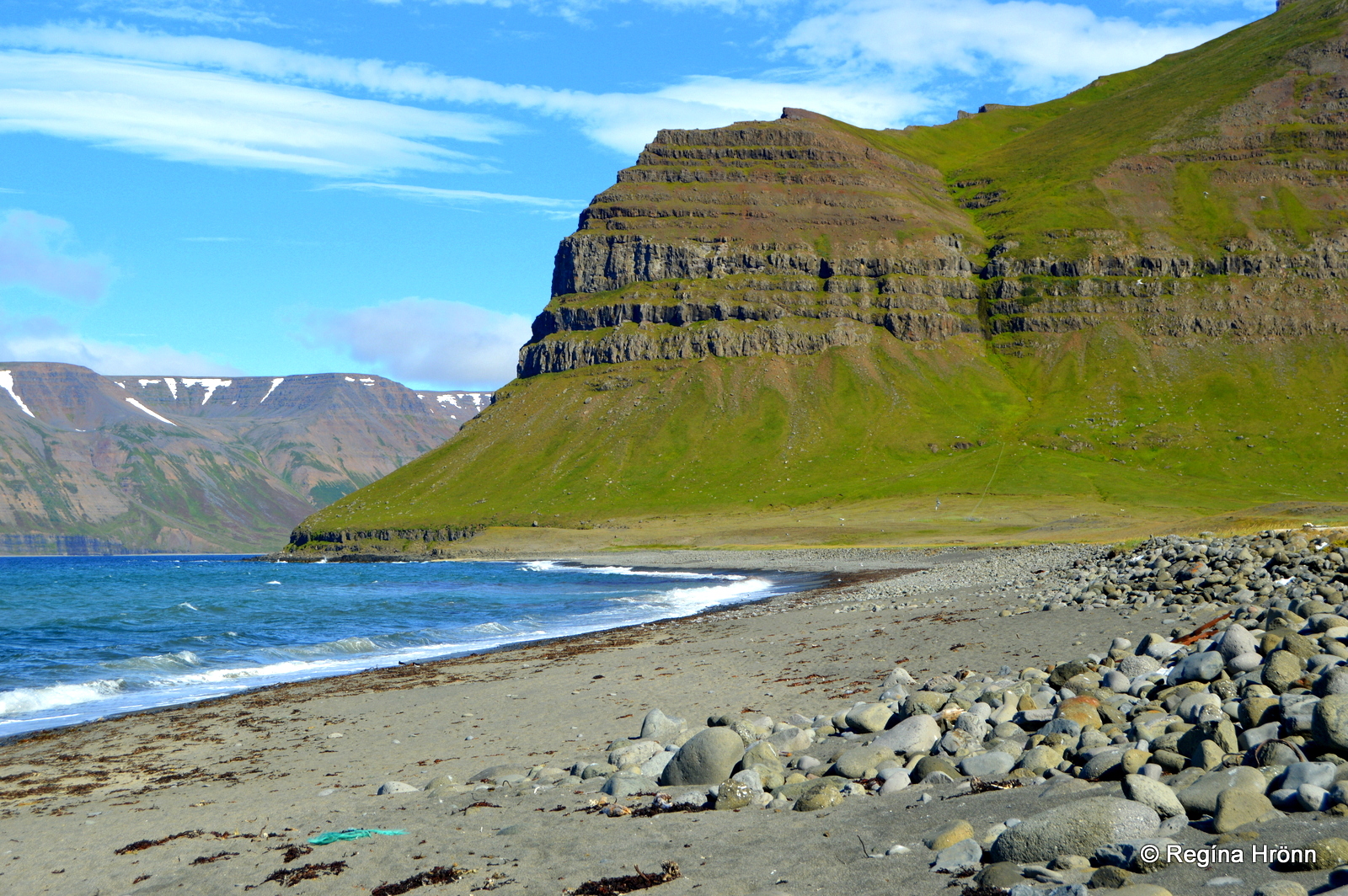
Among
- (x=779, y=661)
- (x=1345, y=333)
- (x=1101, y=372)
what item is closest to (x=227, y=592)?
(x=779, y=661)

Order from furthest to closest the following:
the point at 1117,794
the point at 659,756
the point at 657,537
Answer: the point at 657,537 < the point at 659,756 < the point at 1117,794

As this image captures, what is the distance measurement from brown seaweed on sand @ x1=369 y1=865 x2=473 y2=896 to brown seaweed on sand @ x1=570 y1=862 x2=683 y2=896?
Answer: 4.82ft

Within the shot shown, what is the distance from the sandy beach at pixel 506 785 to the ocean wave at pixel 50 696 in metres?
4.54

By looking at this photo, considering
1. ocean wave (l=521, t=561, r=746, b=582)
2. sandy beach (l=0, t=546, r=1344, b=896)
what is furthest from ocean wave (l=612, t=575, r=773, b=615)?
sandy beach (l=0, t=546, r=1344, b=896)

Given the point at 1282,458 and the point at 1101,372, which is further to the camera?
the point at 1101,372

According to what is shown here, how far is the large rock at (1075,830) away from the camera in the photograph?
7.57 metres

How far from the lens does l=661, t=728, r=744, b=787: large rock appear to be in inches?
475

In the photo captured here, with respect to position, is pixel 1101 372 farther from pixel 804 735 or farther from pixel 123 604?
pixel 804 735

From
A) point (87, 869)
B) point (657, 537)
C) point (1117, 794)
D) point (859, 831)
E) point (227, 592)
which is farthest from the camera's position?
point (657, 537)

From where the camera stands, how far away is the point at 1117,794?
874cm

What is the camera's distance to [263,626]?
147ft

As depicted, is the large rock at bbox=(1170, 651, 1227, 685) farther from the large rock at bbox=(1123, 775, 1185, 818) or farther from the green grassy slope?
the green grassy slope

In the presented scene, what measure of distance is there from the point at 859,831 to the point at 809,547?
10238 cm

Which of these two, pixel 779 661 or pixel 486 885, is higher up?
pixel 486 885
